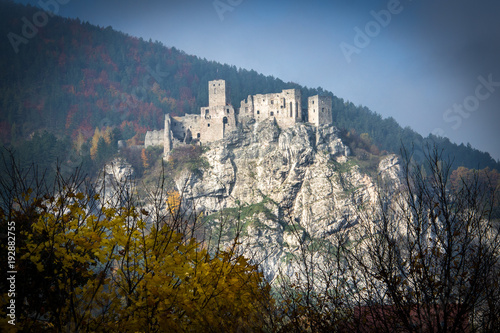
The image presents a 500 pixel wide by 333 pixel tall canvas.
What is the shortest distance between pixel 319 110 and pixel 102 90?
76.0 metres

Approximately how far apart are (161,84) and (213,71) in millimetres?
17816

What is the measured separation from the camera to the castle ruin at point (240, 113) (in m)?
58.8

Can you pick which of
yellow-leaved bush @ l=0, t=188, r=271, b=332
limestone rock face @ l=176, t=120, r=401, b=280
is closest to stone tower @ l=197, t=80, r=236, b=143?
limestone rock face @ l=176, t=120, r=401, b=280

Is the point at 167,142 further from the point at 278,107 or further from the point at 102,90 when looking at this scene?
the point at 102,90

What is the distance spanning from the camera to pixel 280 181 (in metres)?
56.1

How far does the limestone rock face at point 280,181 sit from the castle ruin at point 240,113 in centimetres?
161

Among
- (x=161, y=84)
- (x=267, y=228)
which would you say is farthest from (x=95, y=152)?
(x=161, y=84)

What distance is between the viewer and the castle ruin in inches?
2314

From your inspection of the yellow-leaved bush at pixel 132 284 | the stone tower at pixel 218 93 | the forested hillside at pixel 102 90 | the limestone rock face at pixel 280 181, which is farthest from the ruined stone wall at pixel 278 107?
the yellow-leaved bush at pixel 132 284

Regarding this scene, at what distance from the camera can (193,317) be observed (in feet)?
19.3

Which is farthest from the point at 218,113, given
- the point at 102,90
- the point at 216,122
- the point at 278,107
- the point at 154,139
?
the point at 102,90

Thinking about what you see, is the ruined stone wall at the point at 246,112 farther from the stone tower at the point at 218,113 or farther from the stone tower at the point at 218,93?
the stone tower at the point at 218,93

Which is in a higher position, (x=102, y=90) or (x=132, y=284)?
(x=102, y=90)

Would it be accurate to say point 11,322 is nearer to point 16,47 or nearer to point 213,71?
point 213,71
